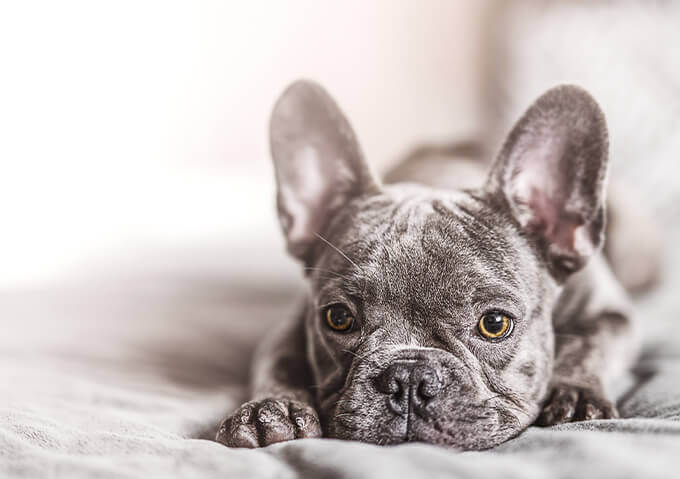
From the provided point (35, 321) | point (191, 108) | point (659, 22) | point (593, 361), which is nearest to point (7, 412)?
point (35, 321)

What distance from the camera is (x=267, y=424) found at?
1.44 meters

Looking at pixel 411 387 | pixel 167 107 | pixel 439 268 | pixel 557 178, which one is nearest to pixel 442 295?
pixel 439 268

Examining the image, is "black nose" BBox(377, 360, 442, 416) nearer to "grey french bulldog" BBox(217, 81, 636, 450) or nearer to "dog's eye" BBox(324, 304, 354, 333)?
"grey french bulldog" BBox(217, 81, 636, 450)

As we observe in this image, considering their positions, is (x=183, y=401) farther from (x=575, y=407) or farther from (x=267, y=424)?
(x=575, y=407)

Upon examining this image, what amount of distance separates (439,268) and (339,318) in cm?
29

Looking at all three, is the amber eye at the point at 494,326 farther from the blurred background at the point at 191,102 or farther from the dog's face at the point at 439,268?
the blurred background at the point at 191,102

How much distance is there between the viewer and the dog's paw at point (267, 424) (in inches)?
55.7

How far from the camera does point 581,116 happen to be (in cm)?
167

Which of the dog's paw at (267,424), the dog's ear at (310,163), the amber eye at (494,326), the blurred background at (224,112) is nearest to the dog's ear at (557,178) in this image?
the amber eye at (494,326)

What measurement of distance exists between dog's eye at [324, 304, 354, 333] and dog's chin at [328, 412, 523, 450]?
30 cm

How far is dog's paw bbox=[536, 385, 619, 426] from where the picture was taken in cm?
151

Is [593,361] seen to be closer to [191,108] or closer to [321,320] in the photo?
[321,320]

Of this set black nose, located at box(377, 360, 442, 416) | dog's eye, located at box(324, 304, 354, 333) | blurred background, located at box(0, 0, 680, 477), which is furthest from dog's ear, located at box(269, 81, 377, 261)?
blurred background, located at box(0, 0, 680, 477)

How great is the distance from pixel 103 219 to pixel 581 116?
2.89m
